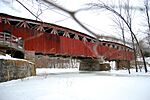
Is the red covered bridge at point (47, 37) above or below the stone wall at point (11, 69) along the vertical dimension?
above

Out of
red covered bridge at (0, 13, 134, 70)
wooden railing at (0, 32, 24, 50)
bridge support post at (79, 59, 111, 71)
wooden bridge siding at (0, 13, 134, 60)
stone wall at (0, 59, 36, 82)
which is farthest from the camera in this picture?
bridge support post at (79, 59, 111, 71)

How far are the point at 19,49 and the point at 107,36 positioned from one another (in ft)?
72.4

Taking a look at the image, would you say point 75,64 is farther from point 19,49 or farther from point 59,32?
point 19,49

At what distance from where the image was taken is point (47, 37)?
25516 mm

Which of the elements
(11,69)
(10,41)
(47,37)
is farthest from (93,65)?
(11,69)

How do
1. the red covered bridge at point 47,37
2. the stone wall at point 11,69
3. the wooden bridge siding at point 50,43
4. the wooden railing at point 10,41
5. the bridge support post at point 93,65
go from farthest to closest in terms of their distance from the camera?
the bridge support post at point 93,65, the wooden bridge siding at point 50,43, the red covered bridge at point 47,37, the wooden railing at point 10,41, the stone wall at point 11,69

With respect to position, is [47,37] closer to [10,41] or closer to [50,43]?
[50,43]

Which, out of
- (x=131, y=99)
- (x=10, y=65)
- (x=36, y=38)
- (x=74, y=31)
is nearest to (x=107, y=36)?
(x=74, y=31)

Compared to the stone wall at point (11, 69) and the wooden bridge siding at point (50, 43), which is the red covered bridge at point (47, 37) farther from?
the stone wall at point (11, 69)

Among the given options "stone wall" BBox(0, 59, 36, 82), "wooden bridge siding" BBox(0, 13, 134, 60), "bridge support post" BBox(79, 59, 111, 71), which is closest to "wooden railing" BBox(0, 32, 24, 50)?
"wooden bridge siding" BBox(0, 13, 134, 60)

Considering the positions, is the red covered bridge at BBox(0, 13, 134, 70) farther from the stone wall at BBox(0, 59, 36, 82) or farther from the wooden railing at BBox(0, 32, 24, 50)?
A: the stone wall at BBox(0, 59, 36, 82)

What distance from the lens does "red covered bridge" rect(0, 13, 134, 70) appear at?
2299 centimetres

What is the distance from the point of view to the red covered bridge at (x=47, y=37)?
22989 mm

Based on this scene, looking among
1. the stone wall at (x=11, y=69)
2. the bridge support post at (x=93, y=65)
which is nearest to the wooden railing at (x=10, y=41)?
the stone wall at (x=11, y=69)
